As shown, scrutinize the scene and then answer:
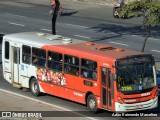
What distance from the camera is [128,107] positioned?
24.7m

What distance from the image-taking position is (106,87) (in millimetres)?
25109

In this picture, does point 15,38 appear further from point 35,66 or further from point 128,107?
point 128,107

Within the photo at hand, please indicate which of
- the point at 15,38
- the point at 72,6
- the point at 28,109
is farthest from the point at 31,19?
the point at 28,109

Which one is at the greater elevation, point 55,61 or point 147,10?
point 147,10

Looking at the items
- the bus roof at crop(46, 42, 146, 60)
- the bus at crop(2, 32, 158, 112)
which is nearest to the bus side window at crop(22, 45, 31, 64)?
the bus at crop(2, 32, 158, 112)

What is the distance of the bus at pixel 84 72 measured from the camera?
2483 cm

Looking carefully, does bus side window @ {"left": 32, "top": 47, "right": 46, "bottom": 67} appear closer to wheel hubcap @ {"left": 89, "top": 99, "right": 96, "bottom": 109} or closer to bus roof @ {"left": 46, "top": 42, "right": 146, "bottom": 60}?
bus roof @ {"left": 46, "top": 42, "right": 146, "bottom": 60}

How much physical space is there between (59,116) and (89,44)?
13.9 ft

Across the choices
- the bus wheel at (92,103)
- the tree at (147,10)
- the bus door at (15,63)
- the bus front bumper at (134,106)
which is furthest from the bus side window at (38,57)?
the tree at (147,10)

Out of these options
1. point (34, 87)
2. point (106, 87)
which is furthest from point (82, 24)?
point (106, 87)

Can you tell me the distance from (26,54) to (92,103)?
212 inches

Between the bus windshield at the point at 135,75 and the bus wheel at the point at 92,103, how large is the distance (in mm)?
1530

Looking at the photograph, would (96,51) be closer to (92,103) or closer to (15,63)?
(92,103)

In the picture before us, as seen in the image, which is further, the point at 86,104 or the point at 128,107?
the point at 86,104
